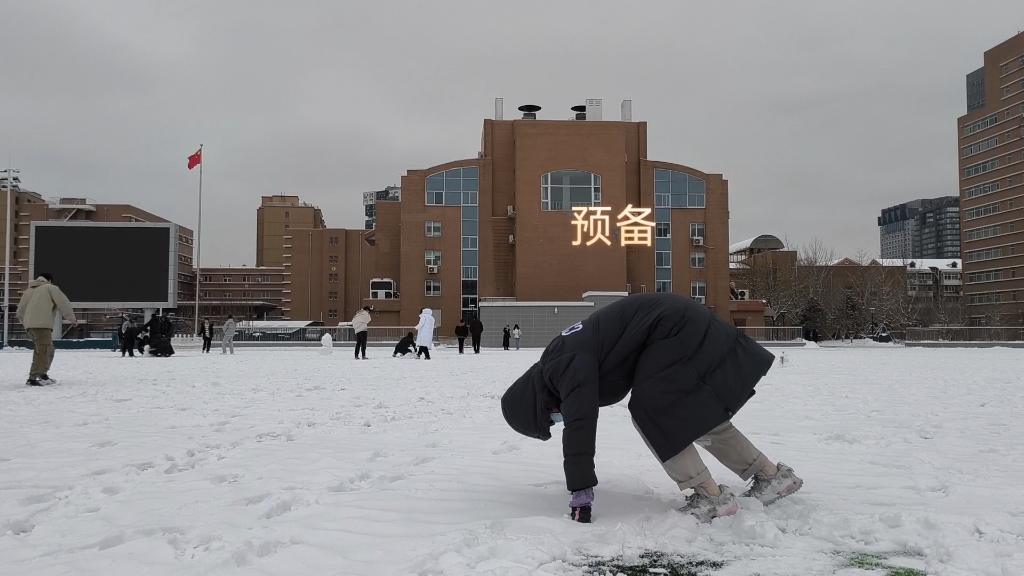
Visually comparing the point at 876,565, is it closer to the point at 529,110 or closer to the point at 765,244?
the point at 529,110

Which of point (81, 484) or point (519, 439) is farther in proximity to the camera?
point (519, 439)

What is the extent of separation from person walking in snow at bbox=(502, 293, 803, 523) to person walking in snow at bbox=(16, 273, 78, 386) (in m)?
9.63

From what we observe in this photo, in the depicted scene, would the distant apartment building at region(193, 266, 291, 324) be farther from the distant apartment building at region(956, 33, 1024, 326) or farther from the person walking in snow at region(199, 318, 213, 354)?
the distant apartment building at region(956, 33, 1024, 326)

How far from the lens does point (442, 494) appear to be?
4293 mm

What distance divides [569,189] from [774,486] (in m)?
48.3

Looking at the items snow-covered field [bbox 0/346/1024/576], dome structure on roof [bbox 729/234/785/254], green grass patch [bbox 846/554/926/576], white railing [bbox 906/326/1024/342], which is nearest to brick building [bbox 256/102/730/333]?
white railing [bbox 906/326/1024/342]

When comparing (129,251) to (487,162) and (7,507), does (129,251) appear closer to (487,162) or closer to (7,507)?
(487,162)

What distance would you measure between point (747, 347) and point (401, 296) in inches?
1940

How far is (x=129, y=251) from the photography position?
36344 mm

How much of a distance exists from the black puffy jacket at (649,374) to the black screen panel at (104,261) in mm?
37071

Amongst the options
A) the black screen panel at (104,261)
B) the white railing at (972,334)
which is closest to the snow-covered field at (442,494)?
the black screen panel at (104,261)

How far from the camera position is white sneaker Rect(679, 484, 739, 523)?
Result: 3648 mm

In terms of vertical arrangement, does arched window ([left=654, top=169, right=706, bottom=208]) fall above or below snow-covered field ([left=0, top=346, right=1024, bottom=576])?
above

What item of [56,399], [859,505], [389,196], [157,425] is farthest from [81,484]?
[389,196]
